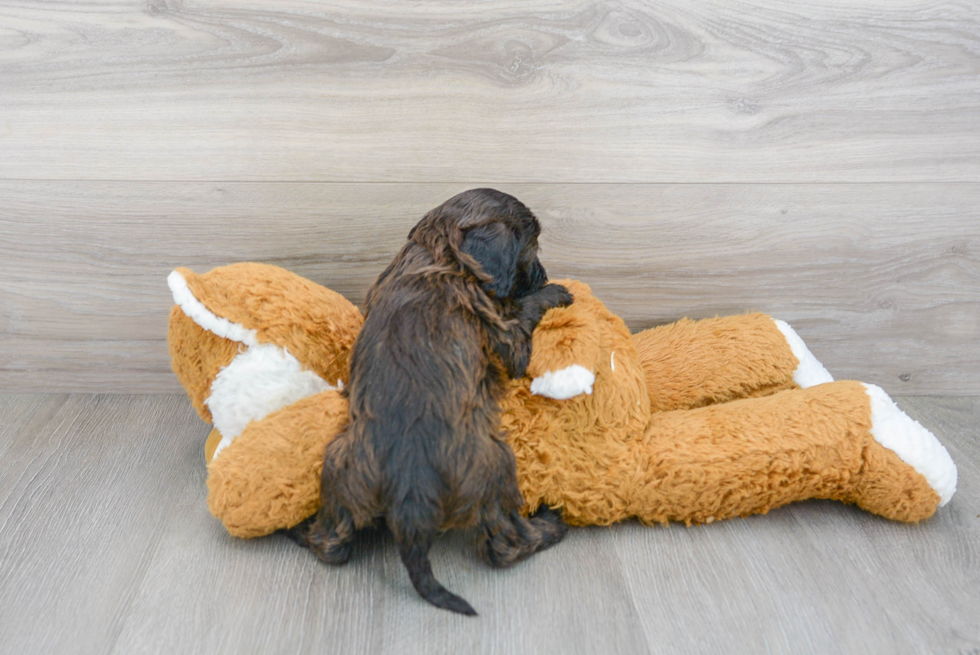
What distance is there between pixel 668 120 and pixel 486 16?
0.39 m

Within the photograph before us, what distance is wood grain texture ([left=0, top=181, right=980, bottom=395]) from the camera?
137 centimetres

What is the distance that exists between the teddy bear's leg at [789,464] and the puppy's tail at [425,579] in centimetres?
32

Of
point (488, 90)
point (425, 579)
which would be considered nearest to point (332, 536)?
point (425, 579)

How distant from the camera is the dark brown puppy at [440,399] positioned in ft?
3.06

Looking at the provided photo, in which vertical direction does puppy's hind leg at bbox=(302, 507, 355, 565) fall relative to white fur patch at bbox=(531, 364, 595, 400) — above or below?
below

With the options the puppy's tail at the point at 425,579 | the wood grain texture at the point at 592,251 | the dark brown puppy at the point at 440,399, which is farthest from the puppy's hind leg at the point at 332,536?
the wood grain texture at the point at 592,251

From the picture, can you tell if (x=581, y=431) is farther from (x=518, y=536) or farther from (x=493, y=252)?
(x=493, y=252)

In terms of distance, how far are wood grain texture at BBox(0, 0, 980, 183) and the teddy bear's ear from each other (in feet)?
1.29

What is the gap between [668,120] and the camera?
1.32 metres

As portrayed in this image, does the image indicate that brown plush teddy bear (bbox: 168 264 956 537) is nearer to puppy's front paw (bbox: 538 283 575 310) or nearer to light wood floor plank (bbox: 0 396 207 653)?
puppy's front paw (bbox: 538 283 575 310)

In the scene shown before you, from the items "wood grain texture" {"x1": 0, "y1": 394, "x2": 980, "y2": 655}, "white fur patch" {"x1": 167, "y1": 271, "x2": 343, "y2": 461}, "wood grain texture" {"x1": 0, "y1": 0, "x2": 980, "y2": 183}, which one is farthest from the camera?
"wood grain texture" {"x1": 0, "y1": 0, "x2": 980, "y2": 183}

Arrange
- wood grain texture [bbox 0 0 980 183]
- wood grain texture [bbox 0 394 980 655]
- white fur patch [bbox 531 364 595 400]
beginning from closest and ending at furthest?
wood grain texture [bbox 0 394 980 655]
white fur patch [bbox 531 364 595 400]
wood grain texture [bbox 0 0 980 183]

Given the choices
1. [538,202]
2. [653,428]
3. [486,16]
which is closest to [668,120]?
[538,202]

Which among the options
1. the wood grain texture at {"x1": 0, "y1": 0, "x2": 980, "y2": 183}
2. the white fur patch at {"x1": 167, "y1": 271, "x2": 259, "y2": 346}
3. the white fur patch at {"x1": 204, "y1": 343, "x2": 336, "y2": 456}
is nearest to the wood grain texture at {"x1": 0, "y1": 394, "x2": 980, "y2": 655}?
the white fur patch at {"x1": 204, "y1": 343, "x2": 336, "y2": 456}
